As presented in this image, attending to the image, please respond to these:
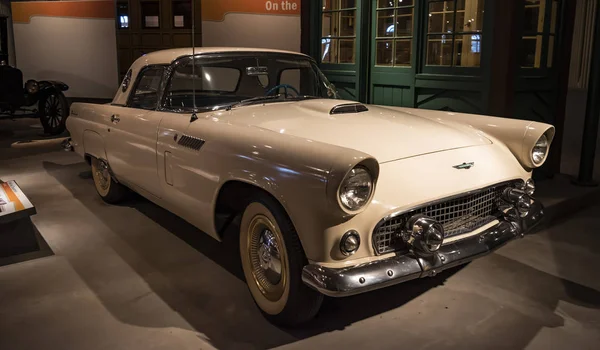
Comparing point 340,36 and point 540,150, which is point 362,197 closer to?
point 540,150

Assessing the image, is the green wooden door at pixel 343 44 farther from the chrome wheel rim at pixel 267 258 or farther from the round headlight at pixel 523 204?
the chrome wheel rim at pixel 267 258

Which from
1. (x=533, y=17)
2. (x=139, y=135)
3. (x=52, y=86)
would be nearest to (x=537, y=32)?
(x=533, y=17)

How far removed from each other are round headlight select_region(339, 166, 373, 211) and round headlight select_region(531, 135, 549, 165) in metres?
1.46

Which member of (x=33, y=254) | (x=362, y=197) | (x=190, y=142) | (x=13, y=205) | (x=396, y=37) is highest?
(x=396, y=37)

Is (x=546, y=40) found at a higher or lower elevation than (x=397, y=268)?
higher

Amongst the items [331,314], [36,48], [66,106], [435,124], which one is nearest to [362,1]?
[435,124]

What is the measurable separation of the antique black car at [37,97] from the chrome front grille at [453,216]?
8.43 m

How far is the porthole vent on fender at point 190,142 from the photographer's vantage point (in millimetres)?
3383

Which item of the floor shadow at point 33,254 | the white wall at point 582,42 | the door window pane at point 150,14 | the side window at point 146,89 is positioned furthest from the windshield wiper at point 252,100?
the door window pane at point 150,14

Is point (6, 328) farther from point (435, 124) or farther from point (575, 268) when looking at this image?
point (575, 268)

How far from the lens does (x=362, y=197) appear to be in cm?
254

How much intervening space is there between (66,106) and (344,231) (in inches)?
335

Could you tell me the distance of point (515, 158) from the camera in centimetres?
346

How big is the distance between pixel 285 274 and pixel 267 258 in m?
0.20
